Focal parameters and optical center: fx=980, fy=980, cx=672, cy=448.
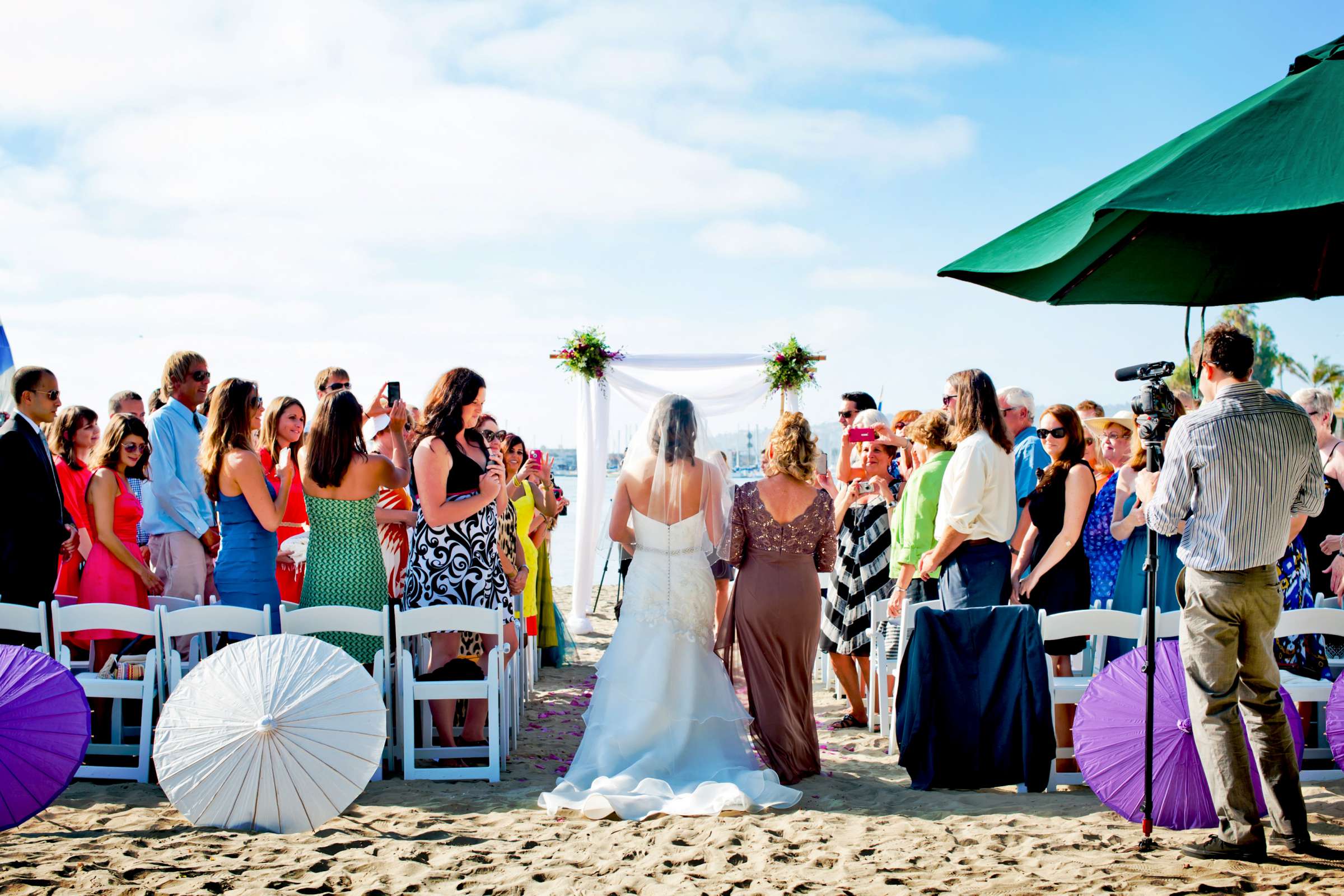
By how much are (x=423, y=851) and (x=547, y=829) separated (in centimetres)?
53

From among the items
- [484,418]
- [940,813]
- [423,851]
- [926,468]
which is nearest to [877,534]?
[926,468]

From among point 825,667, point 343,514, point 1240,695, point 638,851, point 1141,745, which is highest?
point 343,514

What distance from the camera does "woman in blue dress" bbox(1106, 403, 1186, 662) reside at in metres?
5.24

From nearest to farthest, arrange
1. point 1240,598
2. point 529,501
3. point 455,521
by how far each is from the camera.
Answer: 1. point 1240,598
2. point 455,521
3. point 529,501

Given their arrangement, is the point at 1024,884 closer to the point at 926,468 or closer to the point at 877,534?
the point at 926,468

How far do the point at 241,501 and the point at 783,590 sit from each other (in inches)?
110

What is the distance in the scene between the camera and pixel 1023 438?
6.10 metres

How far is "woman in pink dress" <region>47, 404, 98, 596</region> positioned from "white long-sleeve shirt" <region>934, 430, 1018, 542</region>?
4917mm

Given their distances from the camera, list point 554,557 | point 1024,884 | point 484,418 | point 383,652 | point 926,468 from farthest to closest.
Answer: point 554,557 < point 484,418 < point 926,468 < point 383,652 < point 1024,884

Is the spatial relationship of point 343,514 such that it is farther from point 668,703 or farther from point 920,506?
point 920,506

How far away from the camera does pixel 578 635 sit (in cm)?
980

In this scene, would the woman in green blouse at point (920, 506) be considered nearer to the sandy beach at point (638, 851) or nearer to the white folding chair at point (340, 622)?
the sandy beach at point (638, 851)

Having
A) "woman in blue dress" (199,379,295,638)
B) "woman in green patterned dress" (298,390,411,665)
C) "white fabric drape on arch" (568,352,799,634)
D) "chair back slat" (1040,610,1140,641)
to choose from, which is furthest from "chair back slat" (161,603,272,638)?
"white fabric drape on arch" (568,352,799,634)

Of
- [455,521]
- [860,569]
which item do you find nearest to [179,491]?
[455,521]
